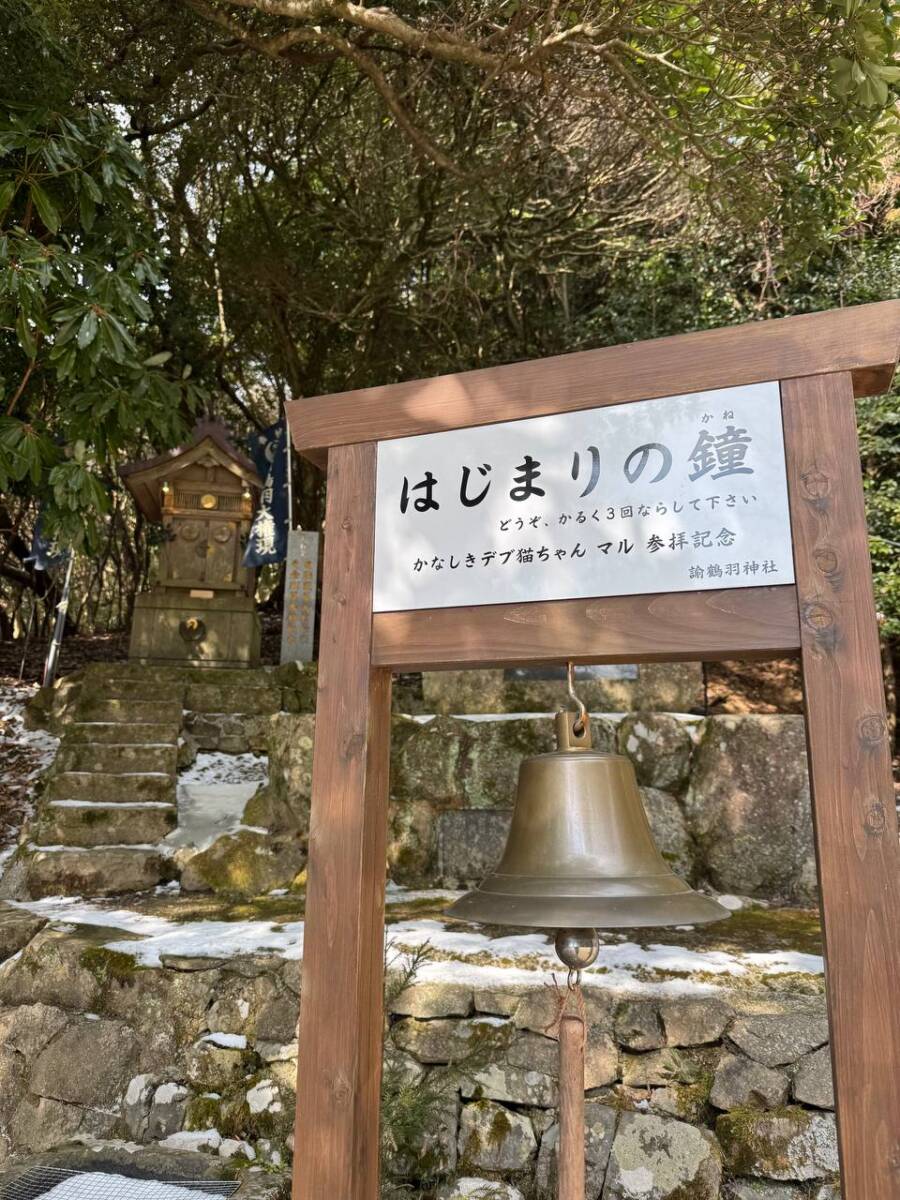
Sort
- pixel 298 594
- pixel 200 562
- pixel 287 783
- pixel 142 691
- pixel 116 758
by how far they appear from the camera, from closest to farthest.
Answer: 1. pixel 287 783
2. pixel 116 758
3. pixel 142 691
4. pixel 298 594
5. pixel 200 562

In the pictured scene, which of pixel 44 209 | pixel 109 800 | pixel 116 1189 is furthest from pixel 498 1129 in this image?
pixel 44 209

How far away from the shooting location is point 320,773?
187cm

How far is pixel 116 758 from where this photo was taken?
21.0ft

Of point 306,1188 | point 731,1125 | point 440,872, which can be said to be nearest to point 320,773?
Answer: point 306,1188

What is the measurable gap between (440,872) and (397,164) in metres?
6.57

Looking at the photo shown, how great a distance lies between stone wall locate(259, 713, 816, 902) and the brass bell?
136 inches

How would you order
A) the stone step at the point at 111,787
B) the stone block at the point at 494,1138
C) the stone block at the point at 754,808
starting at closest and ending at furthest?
the stone block at the point at 494,1138, the stone block at the point at 754,808, the stone step at the point at 111,787

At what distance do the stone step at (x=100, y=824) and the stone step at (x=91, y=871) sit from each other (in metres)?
0.13

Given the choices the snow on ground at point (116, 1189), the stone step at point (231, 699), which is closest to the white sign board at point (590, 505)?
the snow on ground at point (116, 1189)

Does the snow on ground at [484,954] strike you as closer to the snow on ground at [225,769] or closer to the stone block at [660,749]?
the stone block at [660,749]

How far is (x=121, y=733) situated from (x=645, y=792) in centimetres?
424

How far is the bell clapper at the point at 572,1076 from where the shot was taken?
65.7 inches

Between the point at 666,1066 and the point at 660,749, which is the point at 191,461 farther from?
the point at 666,1066

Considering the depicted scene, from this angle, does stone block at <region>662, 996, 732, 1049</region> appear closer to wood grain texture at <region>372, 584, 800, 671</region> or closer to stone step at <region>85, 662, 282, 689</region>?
wood grain texture at <region>372, 584, 800, 671</region>
